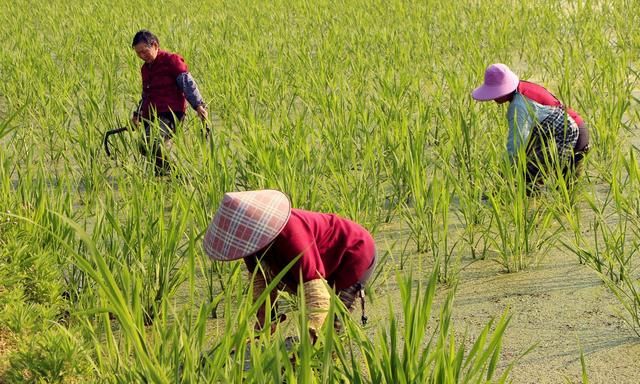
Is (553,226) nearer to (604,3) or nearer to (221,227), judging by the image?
(221,227)

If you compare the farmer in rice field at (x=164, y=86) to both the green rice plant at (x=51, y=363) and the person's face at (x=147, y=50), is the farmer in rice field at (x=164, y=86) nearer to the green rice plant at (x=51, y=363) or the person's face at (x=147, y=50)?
the person's face at (x=147, y=50)

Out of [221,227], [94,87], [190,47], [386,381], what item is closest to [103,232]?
[221,227]

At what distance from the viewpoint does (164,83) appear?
4.29 m

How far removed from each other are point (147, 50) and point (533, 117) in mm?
1860

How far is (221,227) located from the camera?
6.40 ft

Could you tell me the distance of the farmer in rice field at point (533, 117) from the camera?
130 inches

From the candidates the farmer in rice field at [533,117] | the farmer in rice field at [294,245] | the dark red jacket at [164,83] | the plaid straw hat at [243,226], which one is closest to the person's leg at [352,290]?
the farmer in rice field at [294,245]

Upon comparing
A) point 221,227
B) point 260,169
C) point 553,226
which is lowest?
point 553,226

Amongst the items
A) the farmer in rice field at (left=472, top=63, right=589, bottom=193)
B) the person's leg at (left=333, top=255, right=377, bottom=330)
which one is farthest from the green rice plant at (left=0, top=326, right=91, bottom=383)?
the farmer in rice field at (left=472, top=63, right=589, bottom=193)

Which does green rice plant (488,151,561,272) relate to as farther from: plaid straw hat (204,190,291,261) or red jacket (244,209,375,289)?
plaid straw hat (204,190,291,261)

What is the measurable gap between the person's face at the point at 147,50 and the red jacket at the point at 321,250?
85.6 inches

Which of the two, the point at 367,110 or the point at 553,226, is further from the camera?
the point at 367,110

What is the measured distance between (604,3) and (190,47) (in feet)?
12.4

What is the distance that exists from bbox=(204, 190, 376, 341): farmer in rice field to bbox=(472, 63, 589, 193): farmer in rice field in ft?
3.77
